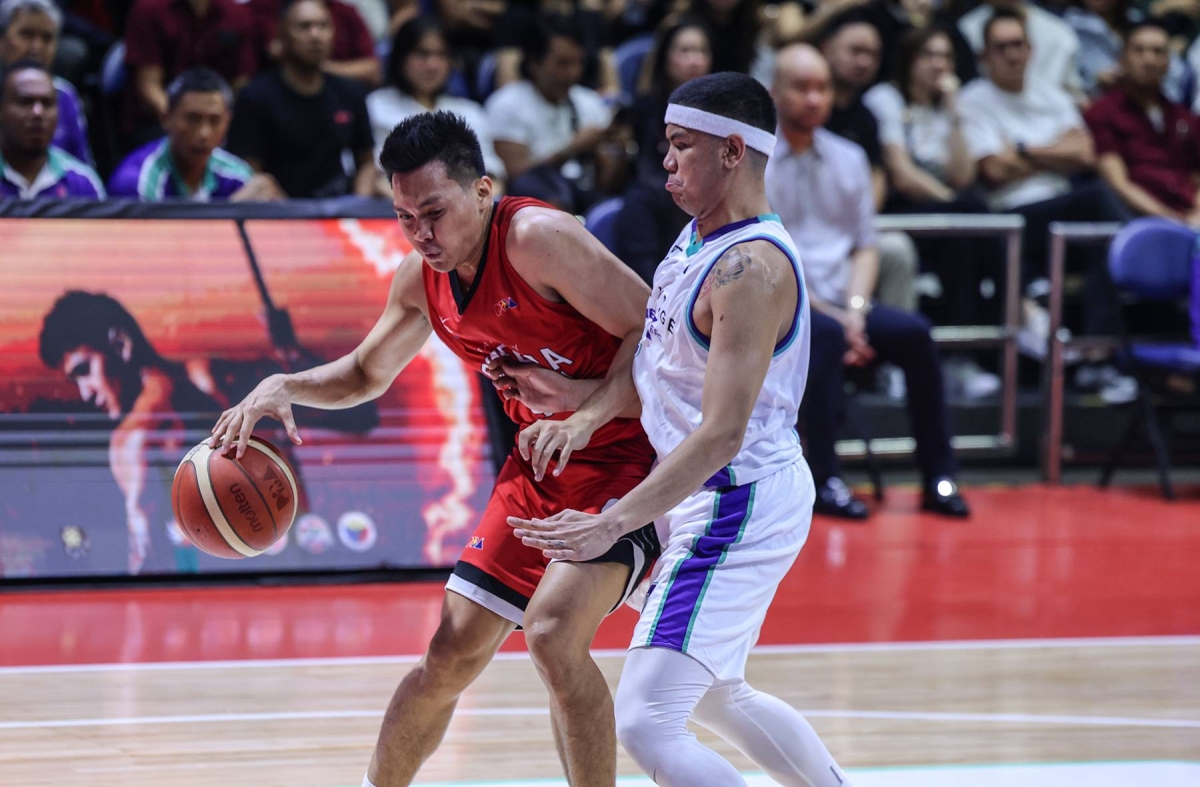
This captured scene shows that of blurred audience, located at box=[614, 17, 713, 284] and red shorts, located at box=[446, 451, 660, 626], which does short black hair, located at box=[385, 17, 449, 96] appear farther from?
red shorts, located at box=[446, 451, 660, 626]

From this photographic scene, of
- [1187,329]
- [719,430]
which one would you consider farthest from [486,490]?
[1187,329]

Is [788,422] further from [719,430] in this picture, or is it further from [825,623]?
[825,623]

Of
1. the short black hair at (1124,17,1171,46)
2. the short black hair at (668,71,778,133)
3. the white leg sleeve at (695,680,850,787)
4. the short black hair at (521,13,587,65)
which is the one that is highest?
the short black hair at (668,71,778,133)

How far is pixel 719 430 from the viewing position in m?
2.83

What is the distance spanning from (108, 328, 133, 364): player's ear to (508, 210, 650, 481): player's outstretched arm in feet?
9.76

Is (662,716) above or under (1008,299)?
above

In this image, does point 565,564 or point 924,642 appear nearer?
point 565,564

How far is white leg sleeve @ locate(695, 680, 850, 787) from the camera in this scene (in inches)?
121

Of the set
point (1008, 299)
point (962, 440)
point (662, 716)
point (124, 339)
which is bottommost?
point (962, 440)

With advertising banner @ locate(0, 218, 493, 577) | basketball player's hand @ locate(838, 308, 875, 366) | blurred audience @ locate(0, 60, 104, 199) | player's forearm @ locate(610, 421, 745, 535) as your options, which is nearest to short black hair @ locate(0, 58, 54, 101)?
blurred audience @ locate(0, 60, 104, 199)

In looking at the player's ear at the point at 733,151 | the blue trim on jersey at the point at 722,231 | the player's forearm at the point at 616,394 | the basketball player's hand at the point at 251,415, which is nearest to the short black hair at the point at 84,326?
the basketball player's hand at the point at 251,415

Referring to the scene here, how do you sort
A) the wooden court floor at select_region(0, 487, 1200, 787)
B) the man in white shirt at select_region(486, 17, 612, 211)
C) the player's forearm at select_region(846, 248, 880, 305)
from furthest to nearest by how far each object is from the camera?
the man in white shirt at select_region(486, 17, 612, 211)
the player's forearm at select_region(846, 248, 880, 305)
the wooden court floor at select_region(0, 487, 1200, 787)

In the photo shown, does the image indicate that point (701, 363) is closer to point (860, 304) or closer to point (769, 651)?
point (769, 651)

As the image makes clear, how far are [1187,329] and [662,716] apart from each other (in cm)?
627
